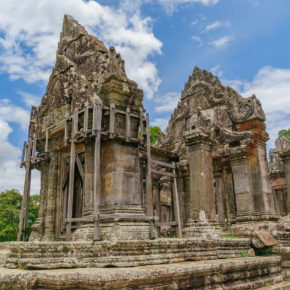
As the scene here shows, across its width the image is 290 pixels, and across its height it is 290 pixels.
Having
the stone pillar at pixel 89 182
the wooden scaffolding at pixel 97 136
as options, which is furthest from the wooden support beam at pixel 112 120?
the stone pillar at pixel 89 182

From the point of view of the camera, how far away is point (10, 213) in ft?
92.8

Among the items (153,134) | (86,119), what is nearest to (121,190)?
(86,119)

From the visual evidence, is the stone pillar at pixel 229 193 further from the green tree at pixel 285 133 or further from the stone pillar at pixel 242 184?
the green tree at pixel 285 133

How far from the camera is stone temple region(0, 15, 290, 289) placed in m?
4.97

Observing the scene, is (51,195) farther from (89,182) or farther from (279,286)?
(279,286)

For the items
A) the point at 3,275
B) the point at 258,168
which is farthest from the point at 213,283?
the point at 258,168

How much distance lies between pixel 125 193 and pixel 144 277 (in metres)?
3.22

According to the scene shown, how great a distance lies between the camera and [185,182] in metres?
14.4

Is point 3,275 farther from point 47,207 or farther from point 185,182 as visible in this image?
point 185,182

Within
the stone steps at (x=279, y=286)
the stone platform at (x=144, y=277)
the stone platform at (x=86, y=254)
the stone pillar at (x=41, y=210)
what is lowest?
the stone steps at (x=279, y=286)

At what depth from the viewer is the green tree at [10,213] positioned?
88.8 feet

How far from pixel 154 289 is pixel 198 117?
10341 millimetres

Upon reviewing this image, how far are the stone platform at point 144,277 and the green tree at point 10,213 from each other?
24.0 m

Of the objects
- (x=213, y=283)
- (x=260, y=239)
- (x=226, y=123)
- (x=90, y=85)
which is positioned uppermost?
(x=226, y=123)
